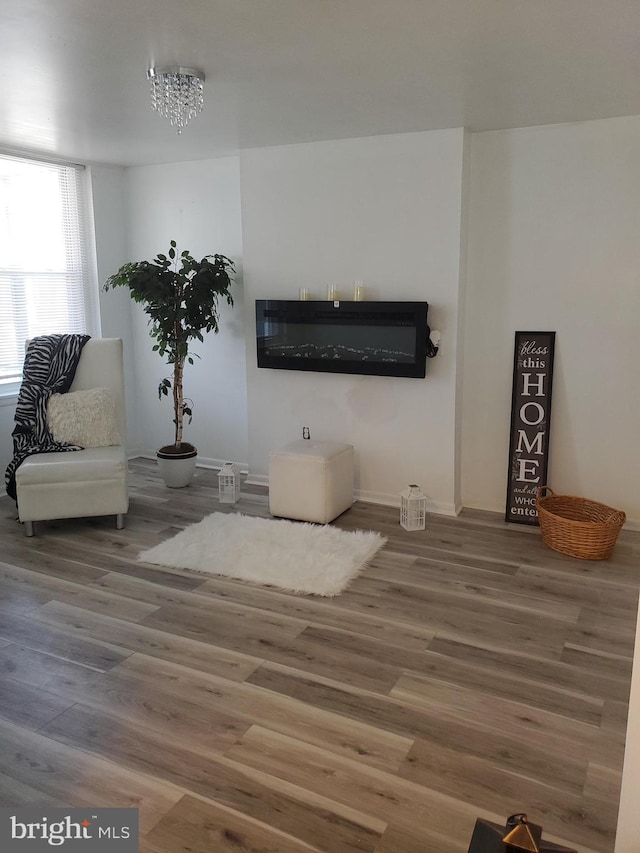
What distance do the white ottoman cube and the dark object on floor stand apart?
2938 mm

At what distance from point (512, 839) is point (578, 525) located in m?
2.74

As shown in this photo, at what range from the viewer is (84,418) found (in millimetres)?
4402

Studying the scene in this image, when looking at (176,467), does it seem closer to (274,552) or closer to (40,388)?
(40,388)

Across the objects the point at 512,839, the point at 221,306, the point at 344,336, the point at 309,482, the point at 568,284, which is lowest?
the point at 309,482

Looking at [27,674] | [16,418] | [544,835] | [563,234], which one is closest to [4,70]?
[16,418]

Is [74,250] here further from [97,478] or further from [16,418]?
[97,478]

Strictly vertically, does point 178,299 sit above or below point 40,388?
above

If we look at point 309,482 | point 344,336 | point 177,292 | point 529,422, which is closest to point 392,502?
point 309,482

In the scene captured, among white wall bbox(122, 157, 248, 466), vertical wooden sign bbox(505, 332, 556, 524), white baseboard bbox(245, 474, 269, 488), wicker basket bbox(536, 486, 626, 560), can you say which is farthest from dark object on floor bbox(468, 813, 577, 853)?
white wall bbox(122, 157, 248, 466)

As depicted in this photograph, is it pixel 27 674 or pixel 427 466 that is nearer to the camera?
pixel 27 674

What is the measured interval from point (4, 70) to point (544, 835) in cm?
351

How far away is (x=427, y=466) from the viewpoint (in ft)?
14.5

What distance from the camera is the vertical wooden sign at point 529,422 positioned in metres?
4.11

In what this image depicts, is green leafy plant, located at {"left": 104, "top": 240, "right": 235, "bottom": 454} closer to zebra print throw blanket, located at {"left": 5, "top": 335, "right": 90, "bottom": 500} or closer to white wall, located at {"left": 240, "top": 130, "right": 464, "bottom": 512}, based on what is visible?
white wall, located at {"left": 240, "top": 130, "right": 464, "bottom": 512}
